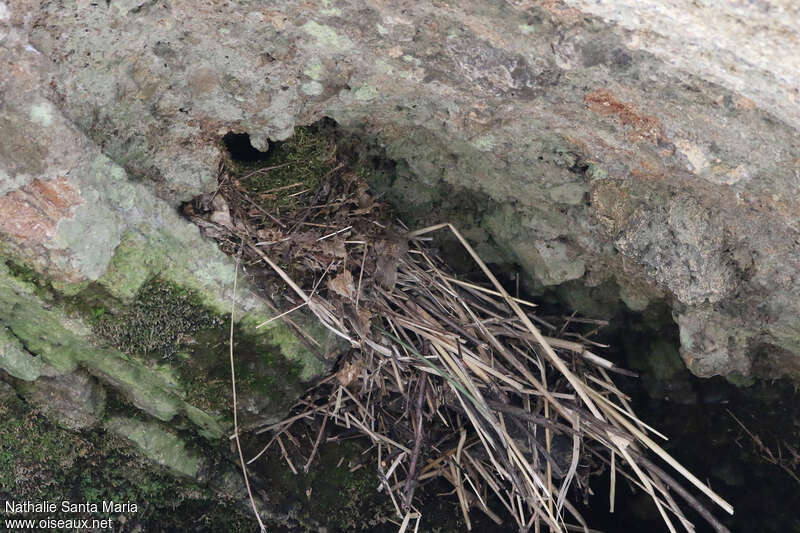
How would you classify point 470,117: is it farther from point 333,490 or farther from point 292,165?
point 333,490

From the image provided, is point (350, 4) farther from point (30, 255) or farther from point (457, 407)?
point (457, 407)

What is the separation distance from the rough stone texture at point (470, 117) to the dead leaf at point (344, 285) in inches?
11.1

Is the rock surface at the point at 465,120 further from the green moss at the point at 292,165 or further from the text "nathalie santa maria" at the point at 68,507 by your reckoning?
the text "nathalie santa maria" at the point at 68,507

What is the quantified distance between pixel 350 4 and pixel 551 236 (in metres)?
0.81

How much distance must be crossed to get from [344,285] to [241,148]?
1.41ft

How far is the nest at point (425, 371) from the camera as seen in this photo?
1726 millimetres

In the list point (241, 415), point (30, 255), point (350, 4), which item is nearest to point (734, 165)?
point (350, 4)

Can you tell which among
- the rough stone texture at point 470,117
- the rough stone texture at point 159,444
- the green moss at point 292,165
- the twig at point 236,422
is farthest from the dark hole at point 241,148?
the rough stone texture at point 159,444

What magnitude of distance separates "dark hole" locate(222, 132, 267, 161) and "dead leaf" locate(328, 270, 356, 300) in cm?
36

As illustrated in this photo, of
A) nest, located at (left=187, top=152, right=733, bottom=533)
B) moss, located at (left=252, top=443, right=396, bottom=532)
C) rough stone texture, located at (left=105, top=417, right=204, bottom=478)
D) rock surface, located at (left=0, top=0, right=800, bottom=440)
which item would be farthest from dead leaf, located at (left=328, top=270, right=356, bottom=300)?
rough stone texture, located at (left=105, top=417, right=204, bottom=478)

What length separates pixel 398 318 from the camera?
1810 millimetres

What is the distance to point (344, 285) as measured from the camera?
1.74 metres

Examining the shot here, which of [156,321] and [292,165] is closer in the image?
[156,321]

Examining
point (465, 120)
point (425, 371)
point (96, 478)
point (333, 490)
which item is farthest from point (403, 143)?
point (96, 478)
